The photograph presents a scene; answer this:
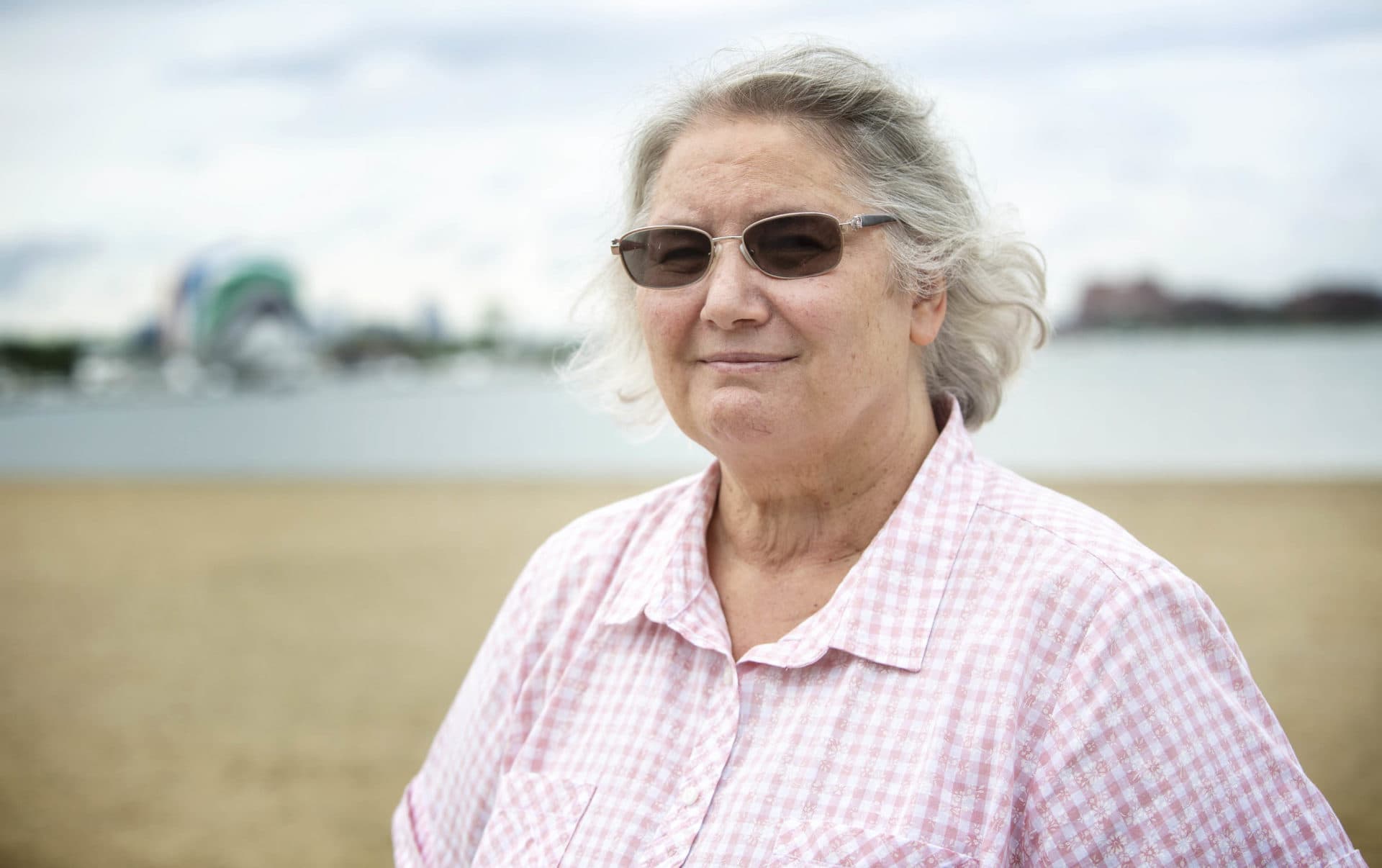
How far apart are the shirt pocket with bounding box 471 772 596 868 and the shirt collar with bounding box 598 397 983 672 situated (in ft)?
0.78

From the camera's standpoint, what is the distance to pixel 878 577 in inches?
55.7

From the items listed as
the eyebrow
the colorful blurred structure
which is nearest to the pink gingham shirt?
the eyebrow

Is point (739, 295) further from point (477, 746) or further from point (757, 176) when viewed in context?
point (477, 746)

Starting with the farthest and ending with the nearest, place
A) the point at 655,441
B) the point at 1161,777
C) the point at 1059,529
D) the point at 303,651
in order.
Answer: the point at 655,441
the point at 303,651
the point at 1059,529
the point at 1161,777

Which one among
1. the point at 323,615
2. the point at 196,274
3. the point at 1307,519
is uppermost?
the point at 196,274

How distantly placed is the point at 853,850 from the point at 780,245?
75 cm

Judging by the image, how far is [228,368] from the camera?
28.0 m

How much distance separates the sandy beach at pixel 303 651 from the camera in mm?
5039

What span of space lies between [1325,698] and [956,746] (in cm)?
615

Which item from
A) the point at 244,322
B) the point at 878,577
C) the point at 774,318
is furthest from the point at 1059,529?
the point at 244,322

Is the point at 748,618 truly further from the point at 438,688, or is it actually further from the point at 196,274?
the point at 196,274

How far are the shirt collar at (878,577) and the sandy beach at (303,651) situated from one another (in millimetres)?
3562

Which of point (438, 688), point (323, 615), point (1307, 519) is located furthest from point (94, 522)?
point (1307, 519)

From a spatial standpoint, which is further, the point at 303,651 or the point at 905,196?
the point at 303,651
